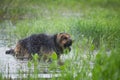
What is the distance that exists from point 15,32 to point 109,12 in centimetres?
204

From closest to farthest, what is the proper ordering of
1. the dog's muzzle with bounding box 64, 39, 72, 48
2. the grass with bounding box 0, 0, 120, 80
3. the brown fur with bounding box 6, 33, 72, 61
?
the grass with bounding box 0, 0, 120, 80 < the dog's muzzle with bounding box 64, 39, 72, 48 < the brown fur with bounding box 6, 33, 72, 61

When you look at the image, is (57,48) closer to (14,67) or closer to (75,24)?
(14,67)

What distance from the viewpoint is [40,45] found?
304 inches

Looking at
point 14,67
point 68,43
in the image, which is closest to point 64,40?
point 68,43

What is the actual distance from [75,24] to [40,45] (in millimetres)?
1683

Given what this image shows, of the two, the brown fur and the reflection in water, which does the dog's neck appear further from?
the reflection in water

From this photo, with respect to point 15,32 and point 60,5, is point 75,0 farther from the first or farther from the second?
point 15,32

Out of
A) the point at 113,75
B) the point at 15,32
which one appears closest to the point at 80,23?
the point at 15,32

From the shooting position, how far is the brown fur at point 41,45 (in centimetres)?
755

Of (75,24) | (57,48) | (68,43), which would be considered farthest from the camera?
(75,24)

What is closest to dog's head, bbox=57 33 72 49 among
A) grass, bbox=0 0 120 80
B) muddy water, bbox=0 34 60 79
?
grass, bbox=0 0 120 80

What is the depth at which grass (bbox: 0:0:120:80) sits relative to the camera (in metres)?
5.21

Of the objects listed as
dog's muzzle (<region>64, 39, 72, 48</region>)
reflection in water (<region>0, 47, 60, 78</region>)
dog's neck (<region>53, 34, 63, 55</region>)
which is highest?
dog's muzzle (<region>64, 39, 72, 48</region>)

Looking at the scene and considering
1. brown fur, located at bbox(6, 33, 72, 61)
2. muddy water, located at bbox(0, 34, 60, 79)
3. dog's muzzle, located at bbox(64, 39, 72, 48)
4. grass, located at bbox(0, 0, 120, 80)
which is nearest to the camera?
grass, located at bbox(0, 0, 120, 80)
